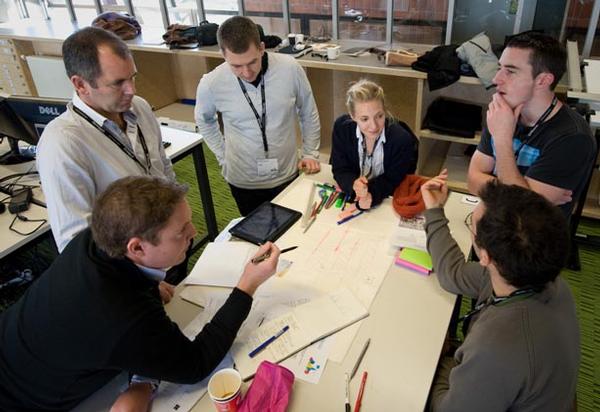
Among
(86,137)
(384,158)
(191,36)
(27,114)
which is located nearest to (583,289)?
(384,158)

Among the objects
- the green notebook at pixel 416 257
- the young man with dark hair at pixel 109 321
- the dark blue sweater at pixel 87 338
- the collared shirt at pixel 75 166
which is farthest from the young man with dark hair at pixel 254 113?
the dark blue sweater at pixel 87 338

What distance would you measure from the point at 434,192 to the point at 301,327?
75cm

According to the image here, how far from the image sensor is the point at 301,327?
Answer: 1316 millimetres

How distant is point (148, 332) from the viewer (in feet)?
3.45

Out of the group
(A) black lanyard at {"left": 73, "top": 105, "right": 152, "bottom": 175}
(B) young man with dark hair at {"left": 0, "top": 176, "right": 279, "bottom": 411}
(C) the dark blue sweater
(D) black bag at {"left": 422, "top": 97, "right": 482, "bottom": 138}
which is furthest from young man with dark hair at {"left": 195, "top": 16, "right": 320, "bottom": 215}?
(D) black bag at {"left": 422, "top": 97, "right": 482, "bottom": 138}

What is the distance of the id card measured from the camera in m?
2.32

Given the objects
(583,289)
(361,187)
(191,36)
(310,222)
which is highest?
(191,36)

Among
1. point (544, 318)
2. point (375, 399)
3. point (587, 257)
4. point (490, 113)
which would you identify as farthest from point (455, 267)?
point (587, 257)

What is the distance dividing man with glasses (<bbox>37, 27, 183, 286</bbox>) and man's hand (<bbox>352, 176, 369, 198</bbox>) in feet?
3.00

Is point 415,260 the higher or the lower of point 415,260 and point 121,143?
the lower

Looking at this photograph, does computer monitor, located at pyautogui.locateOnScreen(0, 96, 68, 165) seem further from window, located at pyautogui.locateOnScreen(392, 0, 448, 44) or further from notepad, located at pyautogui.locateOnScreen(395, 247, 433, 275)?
window, located at pyautogui.locateOnScreen(392, 0, 448, 44)

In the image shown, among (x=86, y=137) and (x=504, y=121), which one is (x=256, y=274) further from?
(x=504, y=121)

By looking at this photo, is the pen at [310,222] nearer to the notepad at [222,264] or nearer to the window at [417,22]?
the notepad at [222,264]

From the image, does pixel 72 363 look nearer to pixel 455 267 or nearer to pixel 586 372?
pixel 455 267
